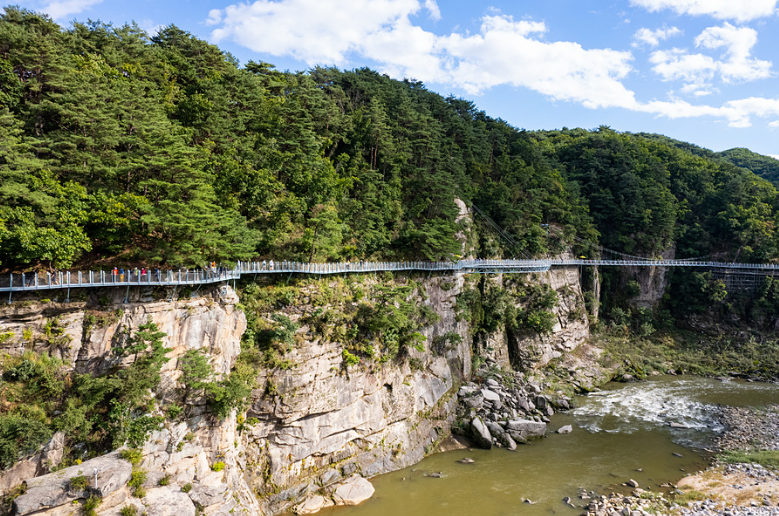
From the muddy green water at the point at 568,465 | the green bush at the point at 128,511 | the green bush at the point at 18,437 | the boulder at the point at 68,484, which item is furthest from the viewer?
the muddy green water at the point at 568,465

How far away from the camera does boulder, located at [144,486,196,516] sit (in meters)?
17.0

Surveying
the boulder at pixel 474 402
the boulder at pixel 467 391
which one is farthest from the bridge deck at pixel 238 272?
the boulder at pixel 474 402

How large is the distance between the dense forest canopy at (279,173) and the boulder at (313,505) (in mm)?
12824

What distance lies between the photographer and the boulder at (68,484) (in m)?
15.1

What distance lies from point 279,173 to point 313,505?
2288cm

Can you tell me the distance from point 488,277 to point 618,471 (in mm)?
18723

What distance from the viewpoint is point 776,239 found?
180 ft

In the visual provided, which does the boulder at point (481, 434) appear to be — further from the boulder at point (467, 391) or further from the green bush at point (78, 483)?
the green bush at point (78, 483)

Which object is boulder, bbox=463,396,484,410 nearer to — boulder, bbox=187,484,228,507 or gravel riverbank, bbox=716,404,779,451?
gravel riverbank, bbox=716,404,779,451

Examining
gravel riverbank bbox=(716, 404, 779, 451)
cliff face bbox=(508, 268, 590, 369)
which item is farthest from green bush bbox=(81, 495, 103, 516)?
gravel riverbank bbox=(716, 404, 779, 451)

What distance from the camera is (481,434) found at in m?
29.2

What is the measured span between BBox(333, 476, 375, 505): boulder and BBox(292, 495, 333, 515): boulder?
1.65ft

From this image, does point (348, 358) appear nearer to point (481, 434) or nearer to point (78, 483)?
point (481, 434)

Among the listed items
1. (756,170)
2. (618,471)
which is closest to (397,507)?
(618,471)
